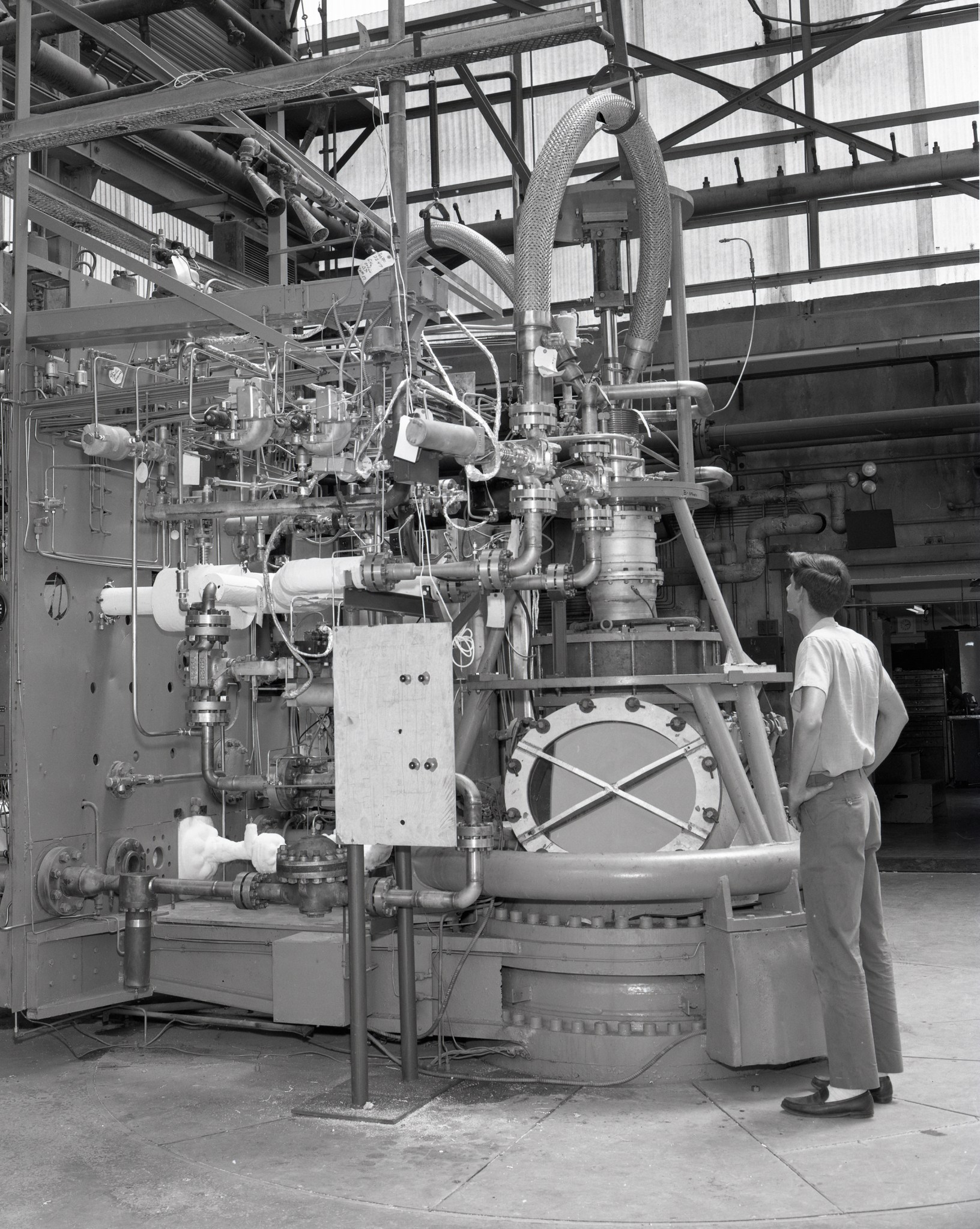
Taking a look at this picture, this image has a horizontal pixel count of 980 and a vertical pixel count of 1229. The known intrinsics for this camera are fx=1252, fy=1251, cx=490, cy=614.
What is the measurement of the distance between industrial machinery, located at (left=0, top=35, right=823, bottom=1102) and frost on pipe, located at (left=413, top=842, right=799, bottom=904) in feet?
0.04

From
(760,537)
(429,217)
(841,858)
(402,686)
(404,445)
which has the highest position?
(429,217)

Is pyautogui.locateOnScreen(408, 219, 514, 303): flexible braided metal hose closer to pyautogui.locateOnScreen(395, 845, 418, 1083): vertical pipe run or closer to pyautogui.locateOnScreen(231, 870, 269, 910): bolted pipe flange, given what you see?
pyautogui.locateOnScreen(395, 845, 418, 1083): vertical pipe run

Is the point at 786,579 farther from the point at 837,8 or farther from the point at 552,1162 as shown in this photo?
the point at 552,1162

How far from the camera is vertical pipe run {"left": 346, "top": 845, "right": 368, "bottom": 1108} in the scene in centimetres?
407

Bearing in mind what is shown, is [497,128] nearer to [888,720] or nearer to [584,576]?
[584,576]

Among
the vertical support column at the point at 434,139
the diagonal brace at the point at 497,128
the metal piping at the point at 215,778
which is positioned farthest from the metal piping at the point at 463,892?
the vertical support column at the point at 434,139

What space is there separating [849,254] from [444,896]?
8.08 m

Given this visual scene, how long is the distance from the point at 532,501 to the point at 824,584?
1033 millimetres

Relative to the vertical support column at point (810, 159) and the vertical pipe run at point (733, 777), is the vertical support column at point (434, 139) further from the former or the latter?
the vertical pipe run at point (733, 777)

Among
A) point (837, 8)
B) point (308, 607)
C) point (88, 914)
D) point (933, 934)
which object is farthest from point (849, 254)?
point (88, 914)

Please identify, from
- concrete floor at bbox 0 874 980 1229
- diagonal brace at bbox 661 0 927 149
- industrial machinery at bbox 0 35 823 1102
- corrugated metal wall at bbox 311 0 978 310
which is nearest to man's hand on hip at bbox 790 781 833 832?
industrial machinery at bbox 0 35 823 1102

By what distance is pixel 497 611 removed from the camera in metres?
4.79

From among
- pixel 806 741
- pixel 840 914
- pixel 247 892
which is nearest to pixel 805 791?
pixel 806 741

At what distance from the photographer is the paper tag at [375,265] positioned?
4500 millimetres
